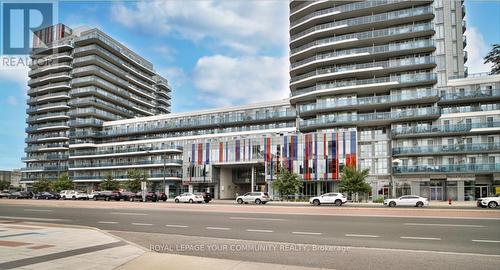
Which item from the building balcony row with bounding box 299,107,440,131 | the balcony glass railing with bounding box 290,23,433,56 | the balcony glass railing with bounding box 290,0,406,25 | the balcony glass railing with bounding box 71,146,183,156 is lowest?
the balcony glass railing with bounding box 71,146,183,156

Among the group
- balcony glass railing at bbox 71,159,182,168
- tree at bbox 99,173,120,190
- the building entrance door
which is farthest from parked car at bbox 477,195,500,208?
tree at bbox 99,173,120,190

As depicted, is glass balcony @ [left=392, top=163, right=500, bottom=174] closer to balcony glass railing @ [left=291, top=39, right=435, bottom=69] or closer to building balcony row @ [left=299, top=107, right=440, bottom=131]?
building balcony row @ [left=299, top=107, right=440, bottom=131]

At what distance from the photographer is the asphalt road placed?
9.55 m

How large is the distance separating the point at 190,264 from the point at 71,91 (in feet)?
348

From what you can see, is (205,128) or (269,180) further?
(205,128)

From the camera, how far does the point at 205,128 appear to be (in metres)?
84.4

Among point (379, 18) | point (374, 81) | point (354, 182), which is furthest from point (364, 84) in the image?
point (354, 182)

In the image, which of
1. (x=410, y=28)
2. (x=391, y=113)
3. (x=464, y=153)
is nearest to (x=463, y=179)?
(x=464, y=153)

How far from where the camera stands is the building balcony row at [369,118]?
197 feet

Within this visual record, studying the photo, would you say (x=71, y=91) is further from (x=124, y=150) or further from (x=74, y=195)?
(x=74, y=195)

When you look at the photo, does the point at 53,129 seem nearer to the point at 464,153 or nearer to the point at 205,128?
the point at 205,128

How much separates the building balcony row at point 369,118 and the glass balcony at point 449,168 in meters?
7.97

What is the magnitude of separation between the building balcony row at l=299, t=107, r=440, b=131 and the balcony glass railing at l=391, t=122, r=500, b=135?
5.92 feet

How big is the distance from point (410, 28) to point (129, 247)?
209 feet
